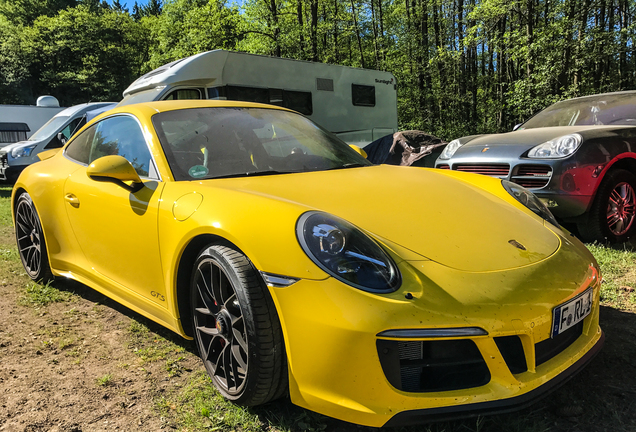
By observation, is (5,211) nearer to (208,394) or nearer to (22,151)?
(22,151)

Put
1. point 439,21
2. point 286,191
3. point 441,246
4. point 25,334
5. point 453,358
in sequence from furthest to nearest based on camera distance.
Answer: point 439,21, point 25,334, point 286,191, point 441,246, point 453,358

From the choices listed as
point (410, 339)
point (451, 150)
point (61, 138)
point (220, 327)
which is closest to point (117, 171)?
point (220, 327)

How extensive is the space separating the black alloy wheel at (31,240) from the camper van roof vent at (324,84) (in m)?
7.97

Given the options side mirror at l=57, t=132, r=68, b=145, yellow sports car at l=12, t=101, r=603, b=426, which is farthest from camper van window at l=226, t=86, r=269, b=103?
yellow sports car at l=12, t=101, r=603, b=426

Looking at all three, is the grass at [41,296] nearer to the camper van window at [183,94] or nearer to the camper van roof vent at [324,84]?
the camper van window at [183,94]

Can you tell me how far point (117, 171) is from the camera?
2258 mm

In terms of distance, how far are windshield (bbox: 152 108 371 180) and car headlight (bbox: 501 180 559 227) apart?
34.2 inches

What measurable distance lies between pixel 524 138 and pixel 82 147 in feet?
12.8

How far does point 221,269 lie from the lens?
1.81 m

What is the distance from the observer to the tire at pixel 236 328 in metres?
1.65

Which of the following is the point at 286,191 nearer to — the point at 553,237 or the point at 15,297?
the point at 553,237

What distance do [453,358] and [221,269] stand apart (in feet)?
3.03

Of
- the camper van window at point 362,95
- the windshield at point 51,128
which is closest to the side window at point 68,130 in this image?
the windshield at point 51,128

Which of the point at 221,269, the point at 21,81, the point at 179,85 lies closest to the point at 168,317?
the point at 221,269
